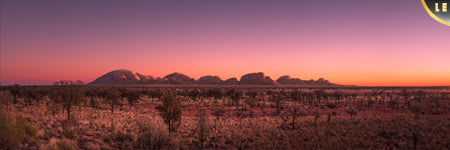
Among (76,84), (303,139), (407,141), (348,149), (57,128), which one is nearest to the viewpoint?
(348,149)

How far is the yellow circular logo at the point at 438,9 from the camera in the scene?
18.3ft

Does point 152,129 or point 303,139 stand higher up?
point 152,129

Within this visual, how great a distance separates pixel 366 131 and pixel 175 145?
19.7 m

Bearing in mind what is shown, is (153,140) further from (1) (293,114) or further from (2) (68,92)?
(1) (293,114)

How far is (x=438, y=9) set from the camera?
566 centimetres

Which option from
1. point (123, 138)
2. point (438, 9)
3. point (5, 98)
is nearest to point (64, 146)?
point (123, 138)

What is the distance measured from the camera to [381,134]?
20656 mm

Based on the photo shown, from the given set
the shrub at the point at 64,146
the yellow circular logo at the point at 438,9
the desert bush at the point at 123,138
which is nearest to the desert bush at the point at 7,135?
the shrub at the point at 64,146

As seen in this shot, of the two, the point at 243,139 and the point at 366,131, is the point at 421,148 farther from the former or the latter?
the point at 243,139

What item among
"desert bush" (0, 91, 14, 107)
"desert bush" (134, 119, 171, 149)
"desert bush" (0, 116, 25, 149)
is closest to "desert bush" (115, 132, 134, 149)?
"desert bush" (134, 119, 171, 149)

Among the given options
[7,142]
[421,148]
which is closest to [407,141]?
[421,148]

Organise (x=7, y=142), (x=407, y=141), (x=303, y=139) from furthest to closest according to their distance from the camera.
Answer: (x=303, y=139)
(x=407, y=141)
(x=7, y=142)

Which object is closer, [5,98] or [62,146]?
[62,146]

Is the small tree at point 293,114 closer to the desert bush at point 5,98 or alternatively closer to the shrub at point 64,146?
the shrub at point 64,146
